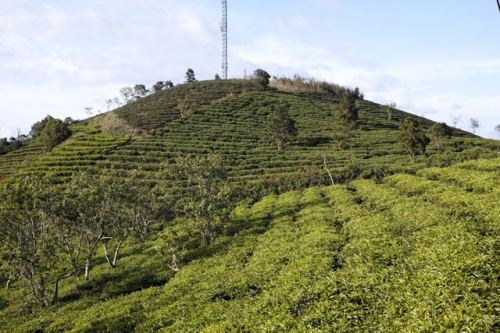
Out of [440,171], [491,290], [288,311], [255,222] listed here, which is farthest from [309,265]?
[440,171]

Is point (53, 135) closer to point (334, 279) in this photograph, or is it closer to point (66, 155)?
point (66, 155)

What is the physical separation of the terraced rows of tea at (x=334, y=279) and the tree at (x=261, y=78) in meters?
138

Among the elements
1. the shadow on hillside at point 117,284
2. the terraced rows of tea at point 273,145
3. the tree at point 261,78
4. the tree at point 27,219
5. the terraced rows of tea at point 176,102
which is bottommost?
the shadow on hillside at point 117,284

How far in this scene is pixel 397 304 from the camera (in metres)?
11.2

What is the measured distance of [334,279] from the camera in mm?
14672

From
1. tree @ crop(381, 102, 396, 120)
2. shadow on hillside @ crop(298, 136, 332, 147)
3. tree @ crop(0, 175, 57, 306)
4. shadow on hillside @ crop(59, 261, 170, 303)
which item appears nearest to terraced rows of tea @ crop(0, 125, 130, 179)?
tree @ crop(0, 175, 57, 306)

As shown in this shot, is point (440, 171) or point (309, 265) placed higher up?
point (440, 171)

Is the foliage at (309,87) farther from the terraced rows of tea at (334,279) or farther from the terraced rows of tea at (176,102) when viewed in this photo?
the terraced rows of tea at (334,279)

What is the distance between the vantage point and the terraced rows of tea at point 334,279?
1056 centimetres

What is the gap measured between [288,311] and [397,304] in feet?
14.5

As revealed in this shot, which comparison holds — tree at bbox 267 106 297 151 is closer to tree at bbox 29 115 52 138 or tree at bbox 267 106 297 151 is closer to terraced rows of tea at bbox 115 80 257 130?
terraced rows of tea at bbox 115 80 257 130

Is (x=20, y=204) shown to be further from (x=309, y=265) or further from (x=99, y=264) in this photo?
(x=309, y=265)

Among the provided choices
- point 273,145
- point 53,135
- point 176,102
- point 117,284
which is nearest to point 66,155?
point 53,135

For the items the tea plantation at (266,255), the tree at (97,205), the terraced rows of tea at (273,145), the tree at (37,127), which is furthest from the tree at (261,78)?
the tree at (97,205)
